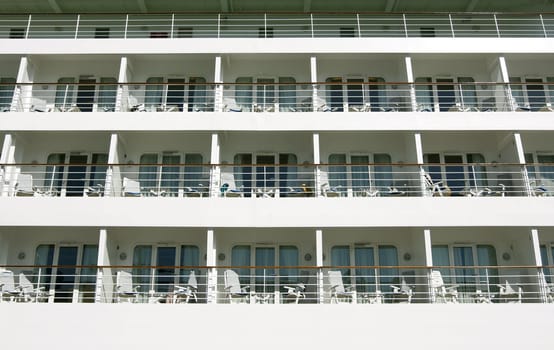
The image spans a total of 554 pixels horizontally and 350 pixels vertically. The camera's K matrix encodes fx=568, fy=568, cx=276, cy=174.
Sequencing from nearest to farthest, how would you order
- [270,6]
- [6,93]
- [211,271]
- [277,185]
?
[211,271] → [277,185] → [6,93] → [270,6]

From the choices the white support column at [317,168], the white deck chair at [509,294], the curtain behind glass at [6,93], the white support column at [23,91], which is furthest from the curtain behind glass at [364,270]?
the curtain behind glass at [6,93]

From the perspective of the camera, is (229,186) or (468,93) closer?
(229,186)

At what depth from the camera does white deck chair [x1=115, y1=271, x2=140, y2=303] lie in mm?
11039

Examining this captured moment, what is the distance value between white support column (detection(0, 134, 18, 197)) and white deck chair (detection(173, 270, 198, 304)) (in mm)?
4146

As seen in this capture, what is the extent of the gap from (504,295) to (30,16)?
39.7 ft

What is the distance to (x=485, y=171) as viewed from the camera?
12.3m

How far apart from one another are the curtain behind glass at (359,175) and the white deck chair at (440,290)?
2373mm

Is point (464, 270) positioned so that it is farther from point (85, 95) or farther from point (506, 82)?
point (85, 95)

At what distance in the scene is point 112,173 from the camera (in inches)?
456

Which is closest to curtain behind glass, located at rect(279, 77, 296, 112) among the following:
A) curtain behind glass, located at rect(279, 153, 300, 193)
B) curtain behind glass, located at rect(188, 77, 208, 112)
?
curtain behind glass, located at rect(279, 153, 300, 193)

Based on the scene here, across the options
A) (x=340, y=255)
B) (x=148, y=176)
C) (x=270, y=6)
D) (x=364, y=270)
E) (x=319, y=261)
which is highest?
(x=270, y=6)

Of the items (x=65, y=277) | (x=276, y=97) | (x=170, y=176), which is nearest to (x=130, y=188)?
(x=170, y=176)

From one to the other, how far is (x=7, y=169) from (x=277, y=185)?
568 cm
